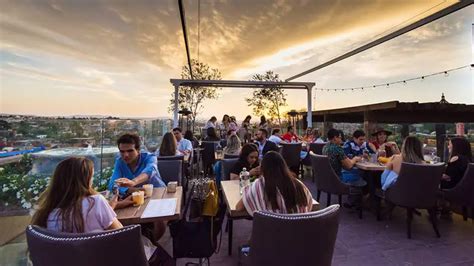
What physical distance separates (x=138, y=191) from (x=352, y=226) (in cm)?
281

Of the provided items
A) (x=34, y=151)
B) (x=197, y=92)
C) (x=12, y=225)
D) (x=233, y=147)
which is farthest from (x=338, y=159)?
(x=197, y=92)

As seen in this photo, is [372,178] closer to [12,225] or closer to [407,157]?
[407,157]

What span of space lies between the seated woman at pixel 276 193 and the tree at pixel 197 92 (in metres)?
11.2

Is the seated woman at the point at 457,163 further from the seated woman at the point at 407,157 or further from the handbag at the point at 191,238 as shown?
the handbag at the point at 191,238

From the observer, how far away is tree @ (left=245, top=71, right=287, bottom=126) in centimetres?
1316

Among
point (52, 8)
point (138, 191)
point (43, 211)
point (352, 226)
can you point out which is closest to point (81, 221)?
point (43, 211)

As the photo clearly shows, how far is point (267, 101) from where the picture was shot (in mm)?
13453

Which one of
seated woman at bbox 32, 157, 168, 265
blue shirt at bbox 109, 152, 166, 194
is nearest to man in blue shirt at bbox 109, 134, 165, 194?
blue shirt at bbox 109, 152, 166, 194

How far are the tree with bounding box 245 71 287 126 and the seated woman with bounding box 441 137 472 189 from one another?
388 inches

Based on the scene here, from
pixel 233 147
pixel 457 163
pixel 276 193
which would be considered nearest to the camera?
pixel 276 193

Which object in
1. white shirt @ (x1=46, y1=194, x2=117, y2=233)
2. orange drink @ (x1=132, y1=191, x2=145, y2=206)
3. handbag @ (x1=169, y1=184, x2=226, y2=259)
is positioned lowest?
handbag @ (x1=169, y1=184, x2=226, y2=259)

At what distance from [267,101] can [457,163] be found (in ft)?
34.3

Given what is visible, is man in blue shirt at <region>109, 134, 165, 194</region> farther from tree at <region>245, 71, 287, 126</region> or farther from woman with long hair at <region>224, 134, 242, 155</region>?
tree at <region>245, 71, 287, 126</region>

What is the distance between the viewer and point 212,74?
12.8 m
